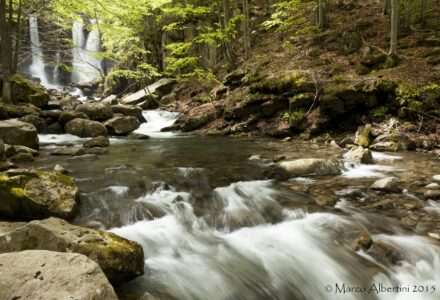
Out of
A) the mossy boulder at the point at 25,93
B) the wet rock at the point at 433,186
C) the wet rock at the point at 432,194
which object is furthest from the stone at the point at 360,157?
the mossy boulder at the point at 25,93

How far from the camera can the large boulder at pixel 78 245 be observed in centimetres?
326

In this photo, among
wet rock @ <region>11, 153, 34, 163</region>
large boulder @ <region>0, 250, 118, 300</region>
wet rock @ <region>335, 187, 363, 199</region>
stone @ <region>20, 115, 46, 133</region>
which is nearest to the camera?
large boulder @ <region>0, 250, 118, 300</region>

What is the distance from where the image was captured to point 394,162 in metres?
8.51

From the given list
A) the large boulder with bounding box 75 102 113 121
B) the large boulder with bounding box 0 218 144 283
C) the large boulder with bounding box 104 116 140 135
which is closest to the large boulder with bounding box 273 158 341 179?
the large boulder with bounding box 0 218 144 283

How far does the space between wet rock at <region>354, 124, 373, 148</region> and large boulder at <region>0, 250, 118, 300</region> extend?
9645 mm

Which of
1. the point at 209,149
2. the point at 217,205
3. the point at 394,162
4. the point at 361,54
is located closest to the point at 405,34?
the point at 361,54

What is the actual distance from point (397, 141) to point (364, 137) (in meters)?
0.97

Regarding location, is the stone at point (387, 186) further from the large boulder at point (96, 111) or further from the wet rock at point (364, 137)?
the large boulder at point (96, 111)

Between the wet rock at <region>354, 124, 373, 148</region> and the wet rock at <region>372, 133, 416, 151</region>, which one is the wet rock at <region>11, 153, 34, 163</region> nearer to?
the wet rock at <region>354, 124, 373, 148</region>

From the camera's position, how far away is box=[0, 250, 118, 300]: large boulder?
2.33 meters

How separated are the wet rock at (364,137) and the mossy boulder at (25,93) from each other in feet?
46.9

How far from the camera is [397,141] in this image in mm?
10008

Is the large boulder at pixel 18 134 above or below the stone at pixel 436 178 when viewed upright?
above

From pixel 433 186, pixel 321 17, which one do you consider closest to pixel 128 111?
pixel 321 17
